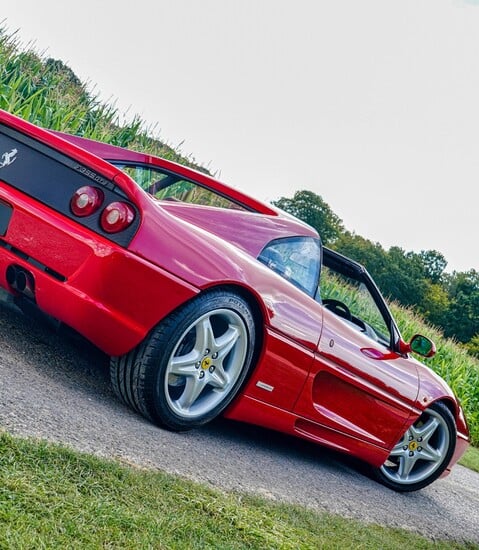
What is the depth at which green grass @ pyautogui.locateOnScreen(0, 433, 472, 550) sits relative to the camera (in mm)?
1888

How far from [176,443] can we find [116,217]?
3.45 ft

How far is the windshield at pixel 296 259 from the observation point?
386 centimetres

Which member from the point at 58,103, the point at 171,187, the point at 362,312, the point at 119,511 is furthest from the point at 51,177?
the point at 58,103

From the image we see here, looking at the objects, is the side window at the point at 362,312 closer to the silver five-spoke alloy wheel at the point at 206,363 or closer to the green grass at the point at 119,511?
the silver five-spoke alloy wheel at the point at 206,363

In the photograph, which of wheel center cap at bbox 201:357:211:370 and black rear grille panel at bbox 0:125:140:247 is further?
wheel center cap at bbox 201:357:211:370

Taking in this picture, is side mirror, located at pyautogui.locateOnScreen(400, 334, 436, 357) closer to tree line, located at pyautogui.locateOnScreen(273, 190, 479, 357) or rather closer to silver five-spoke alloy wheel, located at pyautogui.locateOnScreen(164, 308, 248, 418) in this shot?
silver five-spoke alloy wheel, located at pyautogui.locateOnScreen(164, 308, 248, 418)

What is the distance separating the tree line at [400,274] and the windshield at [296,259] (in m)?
53.3

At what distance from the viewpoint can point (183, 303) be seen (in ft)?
10.6

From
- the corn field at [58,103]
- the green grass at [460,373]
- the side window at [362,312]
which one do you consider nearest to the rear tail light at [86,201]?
the side window at [362,312]

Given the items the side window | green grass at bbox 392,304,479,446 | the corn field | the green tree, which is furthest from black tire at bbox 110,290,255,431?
the green tree

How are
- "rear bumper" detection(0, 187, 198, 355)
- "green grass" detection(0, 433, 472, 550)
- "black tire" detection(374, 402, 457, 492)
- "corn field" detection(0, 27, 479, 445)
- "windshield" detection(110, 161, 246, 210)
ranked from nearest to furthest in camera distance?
"green grass" detection(0, 433, 472, 550)
"rear bumper" detection(0, 187, 198, 355)
"windshield" detection(110, 161, 246, 210)
"black tire" detection(374, 402, 457, 492)
"corn field" detection(0, 27, 479, 445)

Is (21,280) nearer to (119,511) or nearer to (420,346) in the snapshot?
(119,511)

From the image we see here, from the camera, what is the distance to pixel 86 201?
125 inches

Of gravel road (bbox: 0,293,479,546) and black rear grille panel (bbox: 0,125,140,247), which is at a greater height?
black rear grille panel (bbox: 0,125,140,247)
